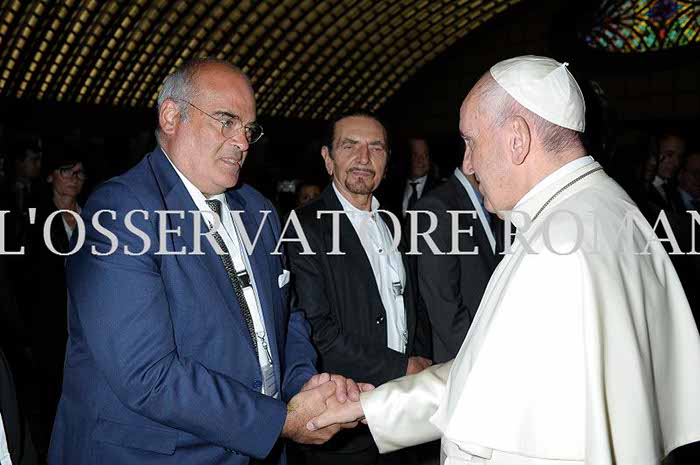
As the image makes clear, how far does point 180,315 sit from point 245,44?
913 inches

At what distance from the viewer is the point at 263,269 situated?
2.69 m

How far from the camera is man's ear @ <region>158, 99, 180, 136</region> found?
102 inches

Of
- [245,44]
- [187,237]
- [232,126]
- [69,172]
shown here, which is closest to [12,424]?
[187,237]

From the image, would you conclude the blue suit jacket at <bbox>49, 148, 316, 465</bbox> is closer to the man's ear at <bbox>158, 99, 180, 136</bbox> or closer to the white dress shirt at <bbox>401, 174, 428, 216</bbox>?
the man's ear at <bbox>158, 99, 180, 136</bbox>

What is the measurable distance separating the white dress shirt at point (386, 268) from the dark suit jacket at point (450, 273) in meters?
0.21

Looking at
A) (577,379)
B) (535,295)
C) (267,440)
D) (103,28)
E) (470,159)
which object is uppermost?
(103,28)

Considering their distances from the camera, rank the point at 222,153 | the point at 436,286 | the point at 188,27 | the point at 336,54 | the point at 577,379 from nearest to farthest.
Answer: the point at 577,379, the point at 222,153, the point at 436,286, the point at 188,27, the point at 336,54

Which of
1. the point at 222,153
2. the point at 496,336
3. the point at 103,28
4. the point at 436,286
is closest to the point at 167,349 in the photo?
the point at 222,153

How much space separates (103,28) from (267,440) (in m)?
20.4

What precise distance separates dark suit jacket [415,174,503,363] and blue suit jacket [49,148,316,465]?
71.4 inches

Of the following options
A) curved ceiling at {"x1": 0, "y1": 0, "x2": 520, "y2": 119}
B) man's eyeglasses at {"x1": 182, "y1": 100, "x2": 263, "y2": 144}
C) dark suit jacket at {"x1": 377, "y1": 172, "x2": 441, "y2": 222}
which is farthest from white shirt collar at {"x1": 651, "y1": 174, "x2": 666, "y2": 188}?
curved ceiling at {"x1": 0, "y1": 0, "x2": 520, "y2": 119}

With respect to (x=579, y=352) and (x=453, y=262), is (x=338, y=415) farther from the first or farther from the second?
(x=453, y=262)

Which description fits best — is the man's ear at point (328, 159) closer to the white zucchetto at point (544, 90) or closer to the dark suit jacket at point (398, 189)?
the white zucchetto at point (544, 90)

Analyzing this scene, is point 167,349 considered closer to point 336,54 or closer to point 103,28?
point 103,28
